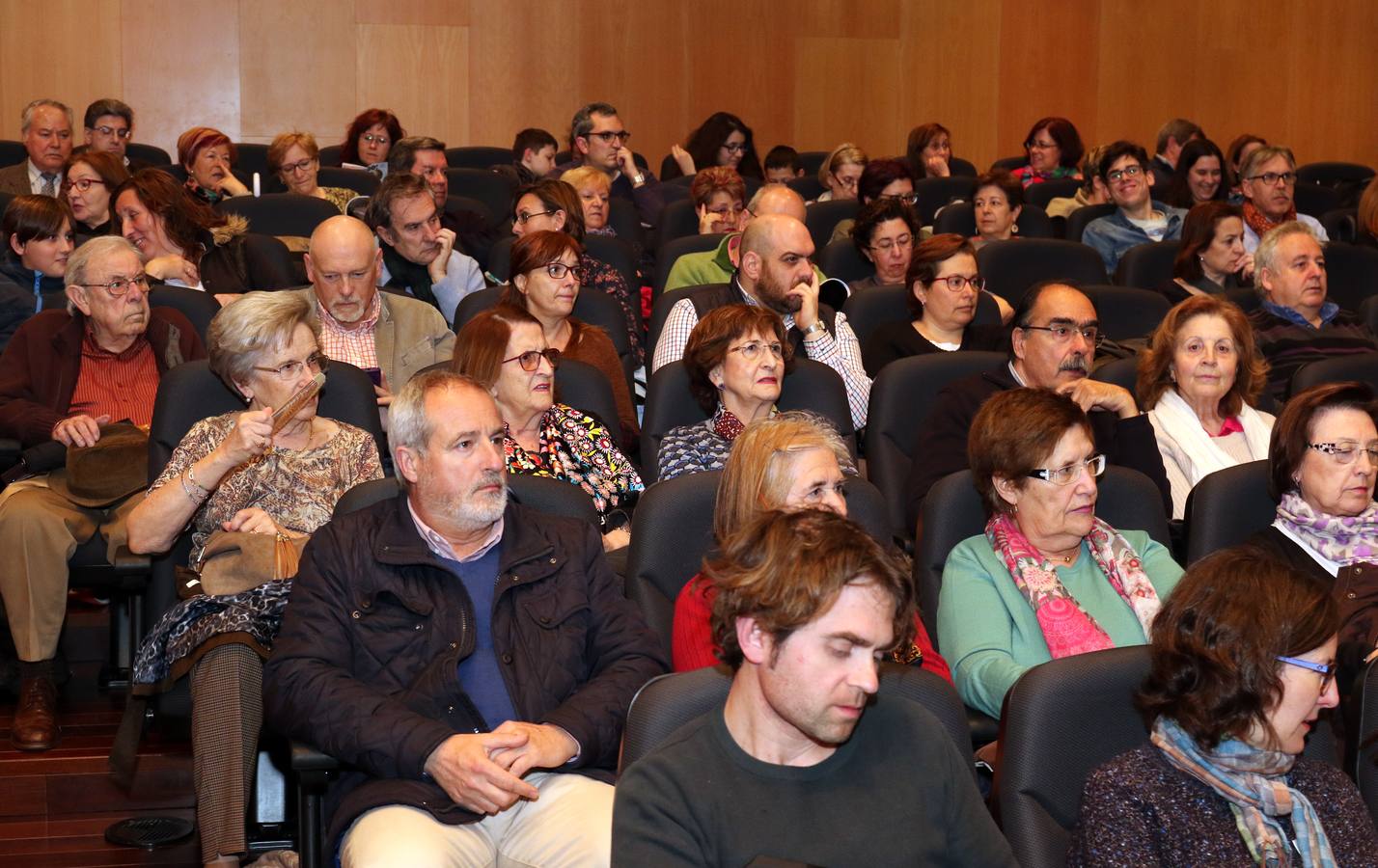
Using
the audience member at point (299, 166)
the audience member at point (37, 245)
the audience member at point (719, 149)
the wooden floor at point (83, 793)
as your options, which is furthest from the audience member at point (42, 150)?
the wooden floor at point (83, 793)

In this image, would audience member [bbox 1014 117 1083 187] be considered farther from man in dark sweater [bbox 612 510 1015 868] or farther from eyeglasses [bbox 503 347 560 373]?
man in dark sweater [bbox 612 510 1015 868]

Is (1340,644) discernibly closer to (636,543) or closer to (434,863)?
(636,543)

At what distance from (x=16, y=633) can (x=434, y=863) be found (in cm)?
187

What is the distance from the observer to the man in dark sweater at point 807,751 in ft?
5.71

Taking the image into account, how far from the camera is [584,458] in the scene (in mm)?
3518

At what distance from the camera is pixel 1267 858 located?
191 centimetres

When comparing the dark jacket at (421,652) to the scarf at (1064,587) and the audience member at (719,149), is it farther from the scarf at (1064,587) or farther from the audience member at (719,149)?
the audience member at (719,149)

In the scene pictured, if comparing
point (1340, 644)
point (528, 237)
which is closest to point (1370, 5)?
point (528, 237)

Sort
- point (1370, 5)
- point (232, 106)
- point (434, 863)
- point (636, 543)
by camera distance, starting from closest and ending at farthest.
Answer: point (434, 863), point (636, 543), point (232, 106), point (1370, 5)

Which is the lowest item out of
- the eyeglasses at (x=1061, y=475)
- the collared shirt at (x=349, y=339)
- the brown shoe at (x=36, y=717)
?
the brown shoe at (x=36, y=717)

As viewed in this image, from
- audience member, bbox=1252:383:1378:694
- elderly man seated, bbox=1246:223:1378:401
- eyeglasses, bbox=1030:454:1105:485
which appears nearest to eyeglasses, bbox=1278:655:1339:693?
eyeglasses, bbox=1030:454:1105:485

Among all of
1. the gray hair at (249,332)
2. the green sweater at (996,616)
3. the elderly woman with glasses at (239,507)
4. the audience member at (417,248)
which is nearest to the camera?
the green sweater at (996,616)

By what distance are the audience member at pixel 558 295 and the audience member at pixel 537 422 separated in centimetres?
61

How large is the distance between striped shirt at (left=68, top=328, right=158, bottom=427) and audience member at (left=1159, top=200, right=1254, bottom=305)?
348 cm
